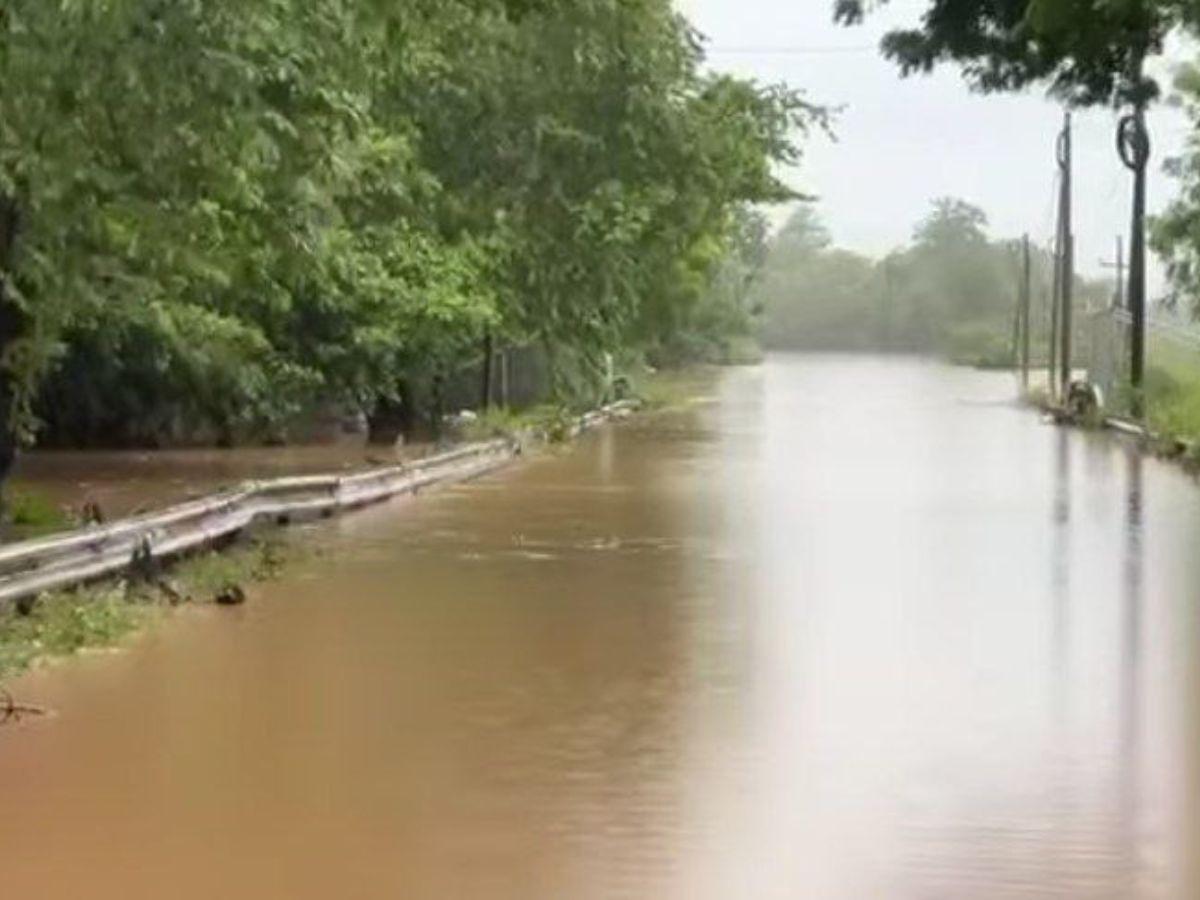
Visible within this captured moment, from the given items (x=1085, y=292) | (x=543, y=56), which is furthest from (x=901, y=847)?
Result: (x=1085, y=292)

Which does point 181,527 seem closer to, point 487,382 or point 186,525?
point 186,525

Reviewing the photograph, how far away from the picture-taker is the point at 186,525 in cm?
1878

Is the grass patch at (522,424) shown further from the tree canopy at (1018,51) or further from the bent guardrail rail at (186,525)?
the tree canopy at (1018,51)

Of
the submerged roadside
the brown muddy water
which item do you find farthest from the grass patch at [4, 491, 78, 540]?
the brown muddy water

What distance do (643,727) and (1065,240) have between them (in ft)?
212

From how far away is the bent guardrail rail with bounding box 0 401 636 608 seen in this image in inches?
590

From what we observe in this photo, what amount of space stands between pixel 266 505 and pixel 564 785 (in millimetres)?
12422

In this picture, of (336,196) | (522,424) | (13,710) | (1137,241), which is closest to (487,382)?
(522,424)

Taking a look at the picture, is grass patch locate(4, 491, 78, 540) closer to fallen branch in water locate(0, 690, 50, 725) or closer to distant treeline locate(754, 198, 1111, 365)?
fallen branch in water locate(0, 690, 50, 725)

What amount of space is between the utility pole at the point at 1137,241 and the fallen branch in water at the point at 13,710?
41496 millimetres

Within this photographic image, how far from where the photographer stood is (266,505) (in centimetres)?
2231

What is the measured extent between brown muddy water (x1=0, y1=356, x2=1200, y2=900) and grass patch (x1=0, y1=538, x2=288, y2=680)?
278mm

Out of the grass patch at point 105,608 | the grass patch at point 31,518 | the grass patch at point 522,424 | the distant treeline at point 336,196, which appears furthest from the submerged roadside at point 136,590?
the grass patch at point 522,424

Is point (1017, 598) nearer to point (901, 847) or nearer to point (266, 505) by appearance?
point (266, 505)
